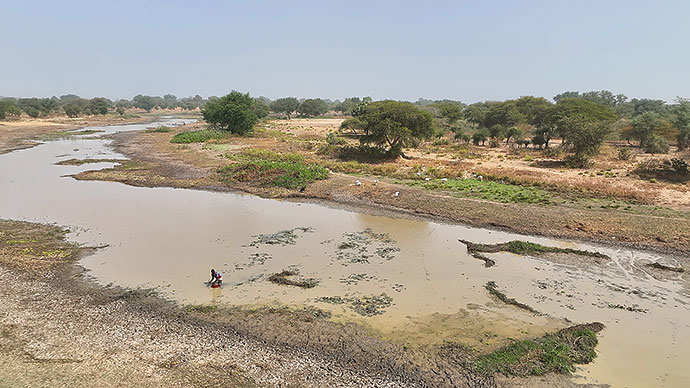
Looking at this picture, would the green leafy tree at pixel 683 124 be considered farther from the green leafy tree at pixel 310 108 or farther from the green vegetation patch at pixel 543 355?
the green leafy tree at pixel 310 108

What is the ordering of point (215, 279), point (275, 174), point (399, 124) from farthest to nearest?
point (399, 124)
point (275, 174)
point (215, 279)

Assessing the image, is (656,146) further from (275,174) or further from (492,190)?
(275,174)

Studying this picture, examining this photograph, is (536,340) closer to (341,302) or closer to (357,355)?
(357,355)

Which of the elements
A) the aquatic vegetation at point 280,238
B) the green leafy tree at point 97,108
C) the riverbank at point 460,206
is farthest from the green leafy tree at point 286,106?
the aquatic vegetation at point 280,238

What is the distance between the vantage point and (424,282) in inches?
547

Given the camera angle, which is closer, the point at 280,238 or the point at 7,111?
the point at 280,238

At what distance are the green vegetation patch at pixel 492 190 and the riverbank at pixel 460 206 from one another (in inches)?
19.3

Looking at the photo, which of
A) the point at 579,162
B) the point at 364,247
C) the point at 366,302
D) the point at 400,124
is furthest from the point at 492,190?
the point at 366,302

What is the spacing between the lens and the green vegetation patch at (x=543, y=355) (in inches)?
364

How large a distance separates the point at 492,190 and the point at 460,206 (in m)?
4.30

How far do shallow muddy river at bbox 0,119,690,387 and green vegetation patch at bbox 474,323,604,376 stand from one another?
31 centimetres

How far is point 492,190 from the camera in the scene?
24984mm

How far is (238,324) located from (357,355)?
3.66m

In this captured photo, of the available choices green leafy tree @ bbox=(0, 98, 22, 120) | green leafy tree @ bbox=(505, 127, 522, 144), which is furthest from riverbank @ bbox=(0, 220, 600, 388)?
green leafy tree @ bbox=(0, 98, 22, 120)
